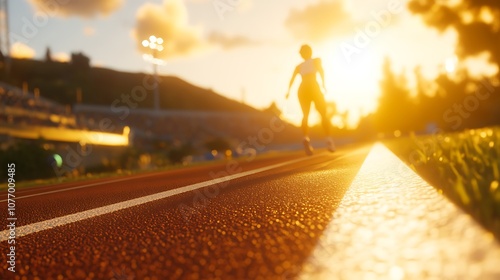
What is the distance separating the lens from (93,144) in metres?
36.8

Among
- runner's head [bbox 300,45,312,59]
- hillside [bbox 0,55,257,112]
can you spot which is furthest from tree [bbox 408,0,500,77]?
hillside [bbox 0,55,257,112]

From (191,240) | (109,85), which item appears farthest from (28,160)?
(109,85)

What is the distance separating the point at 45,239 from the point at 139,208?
3.84 ft

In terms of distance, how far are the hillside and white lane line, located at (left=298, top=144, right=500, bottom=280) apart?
401 ft

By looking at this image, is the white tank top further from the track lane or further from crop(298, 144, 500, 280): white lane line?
crop(298, 144, 500, 280): white lane line

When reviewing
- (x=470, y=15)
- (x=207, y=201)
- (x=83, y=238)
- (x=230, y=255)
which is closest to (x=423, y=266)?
→ (x=230, y=255)

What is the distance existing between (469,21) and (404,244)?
112 feet

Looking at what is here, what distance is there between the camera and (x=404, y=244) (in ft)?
6.76

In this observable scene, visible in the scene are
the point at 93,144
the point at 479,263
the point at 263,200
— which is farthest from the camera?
the point at 93,144

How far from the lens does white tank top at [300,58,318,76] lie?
445 inches

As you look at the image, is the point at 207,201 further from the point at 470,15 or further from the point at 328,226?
the point at 470,15

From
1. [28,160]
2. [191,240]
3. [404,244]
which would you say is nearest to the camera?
[404,244]

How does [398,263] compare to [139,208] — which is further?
[139,208]

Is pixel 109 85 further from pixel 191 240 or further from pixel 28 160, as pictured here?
pixel 191 240
